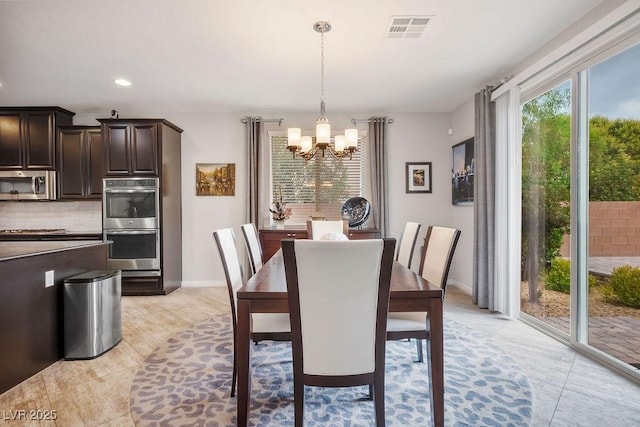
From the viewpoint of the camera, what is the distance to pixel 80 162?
4539 mm

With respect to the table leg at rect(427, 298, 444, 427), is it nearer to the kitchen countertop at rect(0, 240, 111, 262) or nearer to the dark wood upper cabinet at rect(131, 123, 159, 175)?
the kitchen countertop at rect(0, 240, 111, 262)

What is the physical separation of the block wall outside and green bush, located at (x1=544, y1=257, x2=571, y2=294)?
363mm

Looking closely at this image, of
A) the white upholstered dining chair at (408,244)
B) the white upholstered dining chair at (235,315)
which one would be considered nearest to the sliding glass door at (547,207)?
the white upholstered dining chair at (408,244)

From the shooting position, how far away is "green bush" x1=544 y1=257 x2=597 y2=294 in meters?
2.87

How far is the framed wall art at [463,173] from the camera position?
424 centimetres

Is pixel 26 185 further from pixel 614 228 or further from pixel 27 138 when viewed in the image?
pixel 614 228

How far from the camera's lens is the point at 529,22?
2555mm

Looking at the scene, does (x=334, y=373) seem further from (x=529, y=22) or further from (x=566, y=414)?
(x=529, y=22)

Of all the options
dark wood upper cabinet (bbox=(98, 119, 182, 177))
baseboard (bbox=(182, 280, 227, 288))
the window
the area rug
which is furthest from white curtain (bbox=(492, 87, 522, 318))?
dark wood upper cabinet (bbox=(98, 119, 182, 177))

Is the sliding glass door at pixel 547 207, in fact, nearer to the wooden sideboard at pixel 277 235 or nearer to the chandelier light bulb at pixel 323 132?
the wooden sideboard at pixel 277 235

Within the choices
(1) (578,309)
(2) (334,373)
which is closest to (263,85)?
(2) (334,373)

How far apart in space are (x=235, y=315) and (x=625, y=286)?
2.69m

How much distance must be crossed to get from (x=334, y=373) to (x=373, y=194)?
140 inches

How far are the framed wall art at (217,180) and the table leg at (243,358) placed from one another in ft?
11.7
